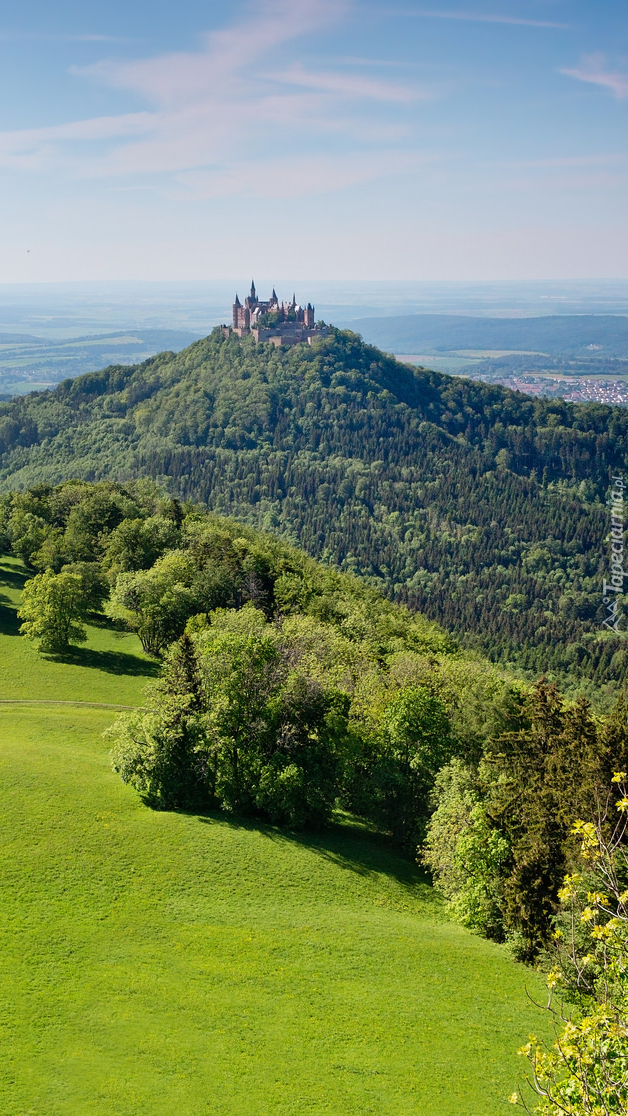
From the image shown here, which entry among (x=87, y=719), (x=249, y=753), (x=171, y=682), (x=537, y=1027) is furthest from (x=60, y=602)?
(x=537, y=1027)

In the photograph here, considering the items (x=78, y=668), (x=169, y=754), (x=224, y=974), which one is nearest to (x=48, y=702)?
(x=78, y=668)

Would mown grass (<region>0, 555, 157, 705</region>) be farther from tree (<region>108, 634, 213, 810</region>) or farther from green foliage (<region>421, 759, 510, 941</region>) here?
green foliage (<region>421, 759, 510, 941</region>)

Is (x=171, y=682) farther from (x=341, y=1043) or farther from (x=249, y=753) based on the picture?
(x=341, y=1043)

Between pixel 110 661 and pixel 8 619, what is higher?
pixel 8 619

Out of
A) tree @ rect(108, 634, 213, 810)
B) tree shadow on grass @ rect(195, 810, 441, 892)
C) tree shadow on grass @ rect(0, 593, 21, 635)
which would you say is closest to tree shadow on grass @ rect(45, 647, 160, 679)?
tree shadow on grass @ rect(0, 593, 21, 635)

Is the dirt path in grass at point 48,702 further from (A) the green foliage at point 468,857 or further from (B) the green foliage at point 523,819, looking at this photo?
(B) the green foliage at point 523,819

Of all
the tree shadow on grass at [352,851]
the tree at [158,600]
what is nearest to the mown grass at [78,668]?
the tree at [158,600]

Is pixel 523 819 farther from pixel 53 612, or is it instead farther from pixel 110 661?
pixel 53 612

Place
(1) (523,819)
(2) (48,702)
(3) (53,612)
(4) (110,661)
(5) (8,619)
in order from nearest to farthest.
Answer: (1) (523,819) → (2) (48,702) → (3) (53,612) → (4) (110,661) → (5) (8,619)
